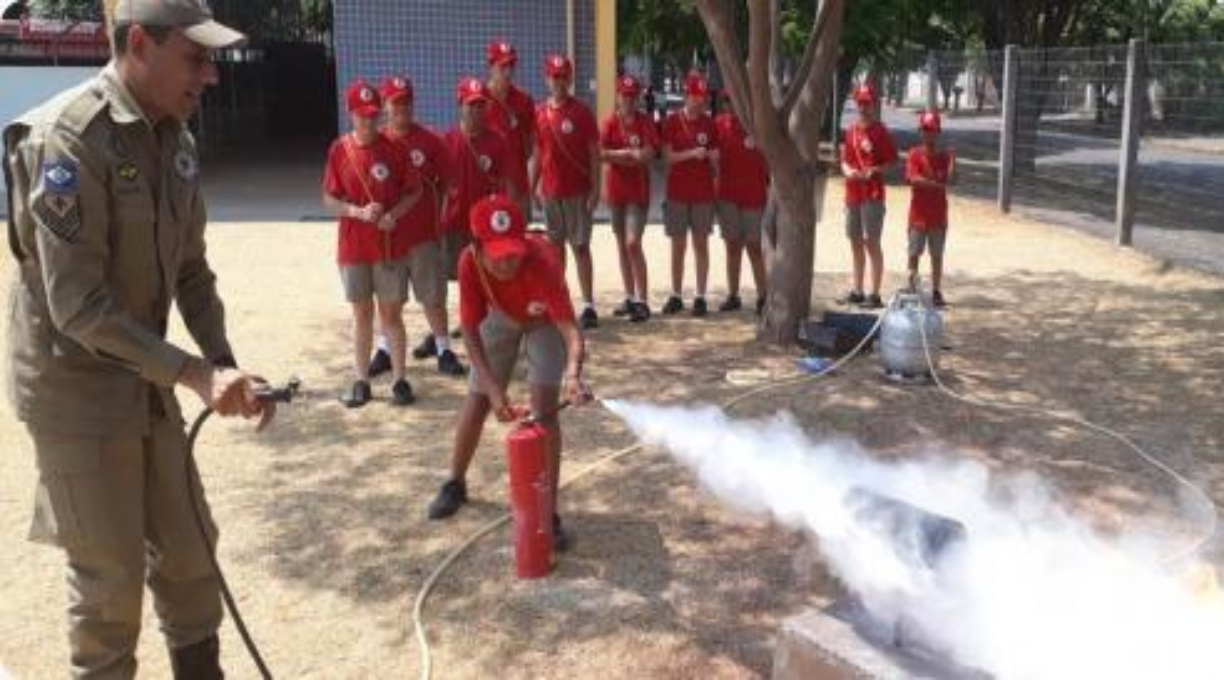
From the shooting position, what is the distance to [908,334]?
24.6ft

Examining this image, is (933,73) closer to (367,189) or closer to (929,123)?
(929,123)

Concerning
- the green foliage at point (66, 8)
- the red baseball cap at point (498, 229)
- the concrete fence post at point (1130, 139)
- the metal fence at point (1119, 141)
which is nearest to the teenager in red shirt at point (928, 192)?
the metal fence at point (1119, 141)

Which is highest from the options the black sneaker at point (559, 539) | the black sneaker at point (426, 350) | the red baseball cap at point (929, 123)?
the red baseball cap at point (929, 123)

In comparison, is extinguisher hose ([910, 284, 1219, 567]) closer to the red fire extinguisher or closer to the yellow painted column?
the red fire extinguisher

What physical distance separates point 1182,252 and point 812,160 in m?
6.02

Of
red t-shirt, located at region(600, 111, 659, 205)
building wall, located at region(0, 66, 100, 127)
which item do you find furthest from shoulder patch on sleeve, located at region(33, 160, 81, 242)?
building wall, located at region(0, 66, 100, 127)

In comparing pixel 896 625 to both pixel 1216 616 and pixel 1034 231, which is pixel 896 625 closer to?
pixel 1216 616

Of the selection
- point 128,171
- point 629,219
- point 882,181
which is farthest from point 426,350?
point 128,171

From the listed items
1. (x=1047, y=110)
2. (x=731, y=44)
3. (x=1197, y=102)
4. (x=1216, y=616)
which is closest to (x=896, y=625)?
(x=1216, y=616)

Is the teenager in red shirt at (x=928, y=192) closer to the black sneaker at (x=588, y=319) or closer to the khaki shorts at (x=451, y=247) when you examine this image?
the black sneaker at (x=588, y=319)

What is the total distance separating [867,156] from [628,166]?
75.6 inches

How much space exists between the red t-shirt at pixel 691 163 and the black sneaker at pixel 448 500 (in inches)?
174

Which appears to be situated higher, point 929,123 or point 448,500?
point 929,123

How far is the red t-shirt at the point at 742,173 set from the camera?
9367 millimetres
